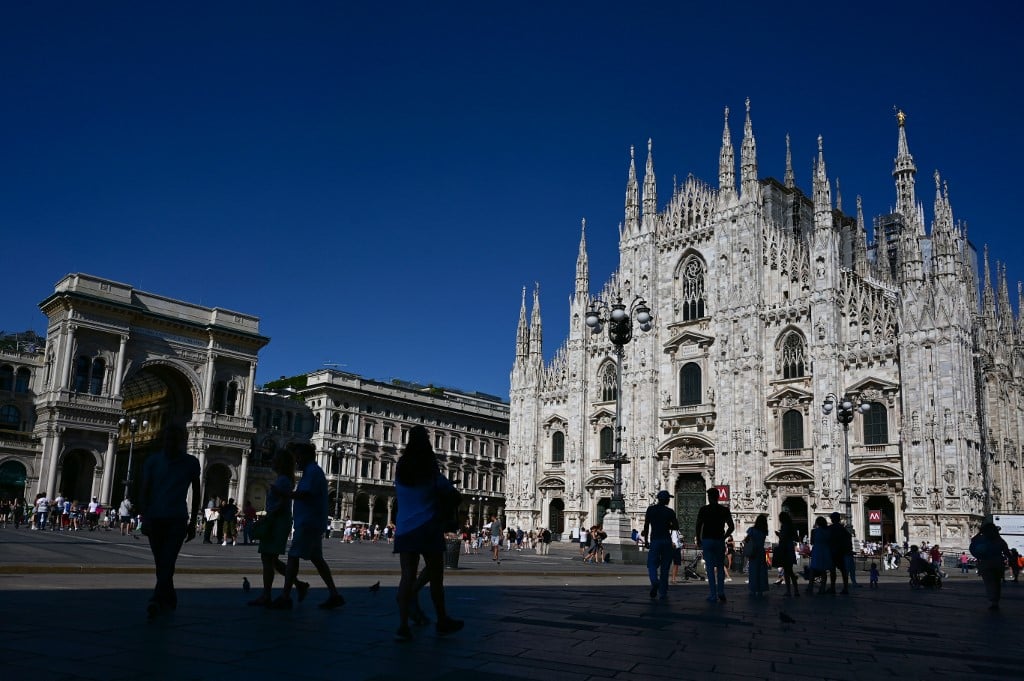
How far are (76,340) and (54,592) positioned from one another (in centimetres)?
4528

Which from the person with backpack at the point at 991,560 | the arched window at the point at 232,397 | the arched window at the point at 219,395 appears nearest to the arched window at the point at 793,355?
the person with backpack at the point at 991,560

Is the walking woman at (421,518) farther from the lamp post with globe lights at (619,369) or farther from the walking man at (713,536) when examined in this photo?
the lamp post with globe lights at (619,369)

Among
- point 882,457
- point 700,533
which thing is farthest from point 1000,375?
point 700,533

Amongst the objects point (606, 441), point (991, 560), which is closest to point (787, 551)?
point (991, 560)

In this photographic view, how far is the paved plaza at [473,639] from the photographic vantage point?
5.13 metres

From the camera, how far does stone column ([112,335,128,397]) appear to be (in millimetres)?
49969

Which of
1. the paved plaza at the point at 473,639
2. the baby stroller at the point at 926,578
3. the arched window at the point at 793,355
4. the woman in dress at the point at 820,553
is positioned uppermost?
the arched window at the point at 793,355

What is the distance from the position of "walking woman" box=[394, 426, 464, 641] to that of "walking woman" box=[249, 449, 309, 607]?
1.91m

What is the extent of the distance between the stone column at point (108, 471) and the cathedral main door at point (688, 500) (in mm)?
32732

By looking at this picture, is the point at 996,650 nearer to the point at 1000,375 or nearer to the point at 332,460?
the point at 1000,375

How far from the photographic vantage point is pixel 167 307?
54.4 meters

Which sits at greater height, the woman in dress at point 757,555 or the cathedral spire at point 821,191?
the cathedral spire at point 821,191

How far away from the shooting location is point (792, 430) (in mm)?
43781

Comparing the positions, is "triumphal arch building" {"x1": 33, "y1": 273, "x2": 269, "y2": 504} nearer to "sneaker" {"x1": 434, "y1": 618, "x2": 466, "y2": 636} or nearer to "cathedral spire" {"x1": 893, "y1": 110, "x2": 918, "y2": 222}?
"cathedral spire" {"x1": 893, "y1": 110, "x2": 918, "y2": 222}
